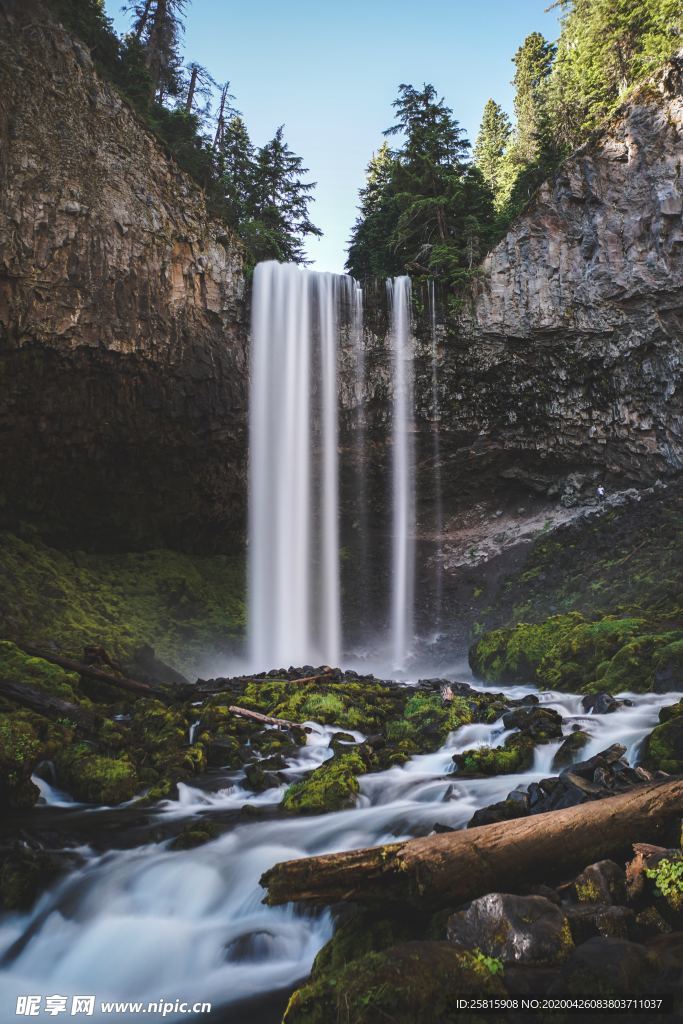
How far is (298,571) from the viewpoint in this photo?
70.5ft

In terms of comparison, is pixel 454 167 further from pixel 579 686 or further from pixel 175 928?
pixel 175 928

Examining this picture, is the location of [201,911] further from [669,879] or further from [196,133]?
[196,133]

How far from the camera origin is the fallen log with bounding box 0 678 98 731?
7.71m

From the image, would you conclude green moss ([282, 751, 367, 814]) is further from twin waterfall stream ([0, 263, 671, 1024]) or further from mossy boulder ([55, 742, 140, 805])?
mossy boulder ([55, 742, 140, 805])

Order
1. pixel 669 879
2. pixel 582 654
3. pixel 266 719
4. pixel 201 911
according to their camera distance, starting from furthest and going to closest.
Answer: pixel 582 654 < pixel 266 719 < pixel 201 911 < pixel 669 879

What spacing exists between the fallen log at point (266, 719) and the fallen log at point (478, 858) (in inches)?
221

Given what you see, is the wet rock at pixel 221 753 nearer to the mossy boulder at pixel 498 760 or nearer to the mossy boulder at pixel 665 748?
the mossy boulder at pixel 498 760

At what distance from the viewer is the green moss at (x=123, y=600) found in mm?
14648

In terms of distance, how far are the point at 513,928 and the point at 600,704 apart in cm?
623

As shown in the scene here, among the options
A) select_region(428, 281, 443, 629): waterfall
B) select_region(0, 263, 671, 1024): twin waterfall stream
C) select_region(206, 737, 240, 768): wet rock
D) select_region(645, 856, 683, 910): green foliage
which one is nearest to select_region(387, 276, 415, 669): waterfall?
select_region(428, 281, 443, 629): waterfall

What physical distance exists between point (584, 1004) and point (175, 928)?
3068 mm

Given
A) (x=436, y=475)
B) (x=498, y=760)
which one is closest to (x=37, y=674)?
(x=498, y=760)

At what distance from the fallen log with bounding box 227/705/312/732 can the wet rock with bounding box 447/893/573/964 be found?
5843mm

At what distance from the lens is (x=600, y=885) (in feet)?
10.1
